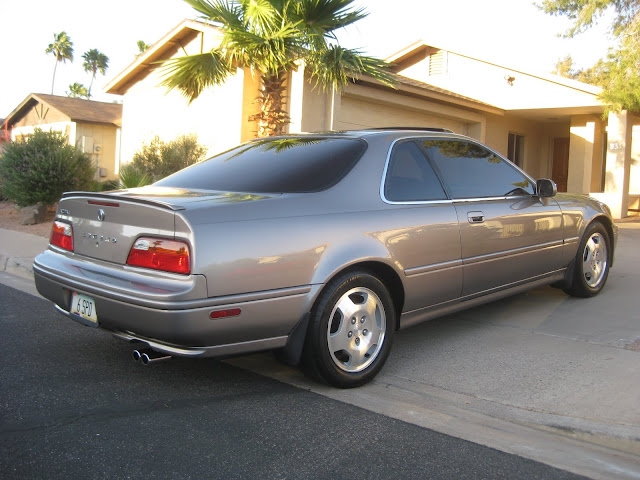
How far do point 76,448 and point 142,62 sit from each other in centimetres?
1360

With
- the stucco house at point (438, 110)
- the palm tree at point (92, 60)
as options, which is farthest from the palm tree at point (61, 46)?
the stucco house at point (438, 110)

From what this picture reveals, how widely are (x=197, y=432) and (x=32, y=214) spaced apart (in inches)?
427

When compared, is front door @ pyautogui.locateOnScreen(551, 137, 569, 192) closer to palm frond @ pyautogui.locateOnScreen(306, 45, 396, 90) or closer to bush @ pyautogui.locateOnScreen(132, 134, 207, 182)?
palm frond @ pyautogui.locateOnScreen(306, 45, 396, 90)

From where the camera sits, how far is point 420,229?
4.21 meters

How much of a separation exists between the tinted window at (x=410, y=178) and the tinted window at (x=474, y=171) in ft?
0.42

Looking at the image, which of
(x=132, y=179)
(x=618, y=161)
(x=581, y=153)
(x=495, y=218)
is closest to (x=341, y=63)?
(x=132, y=179)

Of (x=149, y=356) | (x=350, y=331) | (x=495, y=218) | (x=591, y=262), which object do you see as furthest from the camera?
(x=591, y=262)

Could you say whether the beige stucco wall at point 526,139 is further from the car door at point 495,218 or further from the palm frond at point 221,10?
the car door at point 495,218

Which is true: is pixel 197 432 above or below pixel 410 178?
below

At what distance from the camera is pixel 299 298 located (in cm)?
351

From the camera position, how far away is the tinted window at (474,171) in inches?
185

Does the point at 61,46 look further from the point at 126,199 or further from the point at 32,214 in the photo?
the point at 126,199

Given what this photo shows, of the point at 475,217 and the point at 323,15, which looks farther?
the point at 323,15

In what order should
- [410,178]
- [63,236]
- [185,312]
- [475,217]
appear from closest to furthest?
[185,312] < [63,236] < [410,178] < [475,217]
